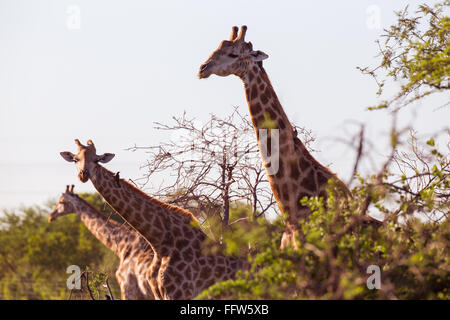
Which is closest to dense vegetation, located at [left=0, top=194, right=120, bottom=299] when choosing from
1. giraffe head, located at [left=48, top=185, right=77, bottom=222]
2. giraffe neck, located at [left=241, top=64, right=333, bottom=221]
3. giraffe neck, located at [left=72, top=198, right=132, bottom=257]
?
giraffe head, located at [left=48, top=185, right=77, bottom=222]

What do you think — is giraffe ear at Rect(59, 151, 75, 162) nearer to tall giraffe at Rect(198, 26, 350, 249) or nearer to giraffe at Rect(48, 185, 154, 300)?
giraffe at Rect(48, 185, 154, 300)

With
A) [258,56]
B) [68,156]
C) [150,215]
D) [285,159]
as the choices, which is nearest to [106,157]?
[68,156]

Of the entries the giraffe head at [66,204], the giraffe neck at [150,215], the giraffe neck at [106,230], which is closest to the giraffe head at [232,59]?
the giraffe neck at [150,215]

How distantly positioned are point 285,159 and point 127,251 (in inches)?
163

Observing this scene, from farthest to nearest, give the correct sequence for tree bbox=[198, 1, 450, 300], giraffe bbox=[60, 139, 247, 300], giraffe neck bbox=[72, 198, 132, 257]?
→ giraffe neck bbox=[72, 198, 132, 257], giraffe bbox=[60, 139, 247, 300], tree bbox=[198, 1, 450, 300]

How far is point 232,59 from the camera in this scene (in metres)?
9.48

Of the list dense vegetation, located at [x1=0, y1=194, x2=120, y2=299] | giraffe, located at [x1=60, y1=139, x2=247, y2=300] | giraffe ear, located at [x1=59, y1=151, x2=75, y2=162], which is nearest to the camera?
giraffe, located at [x1=60, y1=139, x2=247, y2=300]

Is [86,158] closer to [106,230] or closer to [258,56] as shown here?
[106,230]

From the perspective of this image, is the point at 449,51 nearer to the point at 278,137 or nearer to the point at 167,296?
the point at 278,137

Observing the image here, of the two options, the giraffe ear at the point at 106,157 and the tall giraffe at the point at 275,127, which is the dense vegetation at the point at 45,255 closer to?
the giraffe ear at the point at 106,157

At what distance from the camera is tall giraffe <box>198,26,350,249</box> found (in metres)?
9.16

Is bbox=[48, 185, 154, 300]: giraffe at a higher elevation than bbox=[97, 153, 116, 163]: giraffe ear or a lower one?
lower

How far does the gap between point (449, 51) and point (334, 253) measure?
11.6ft

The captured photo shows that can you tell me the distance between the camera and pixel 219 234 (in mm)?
11633
